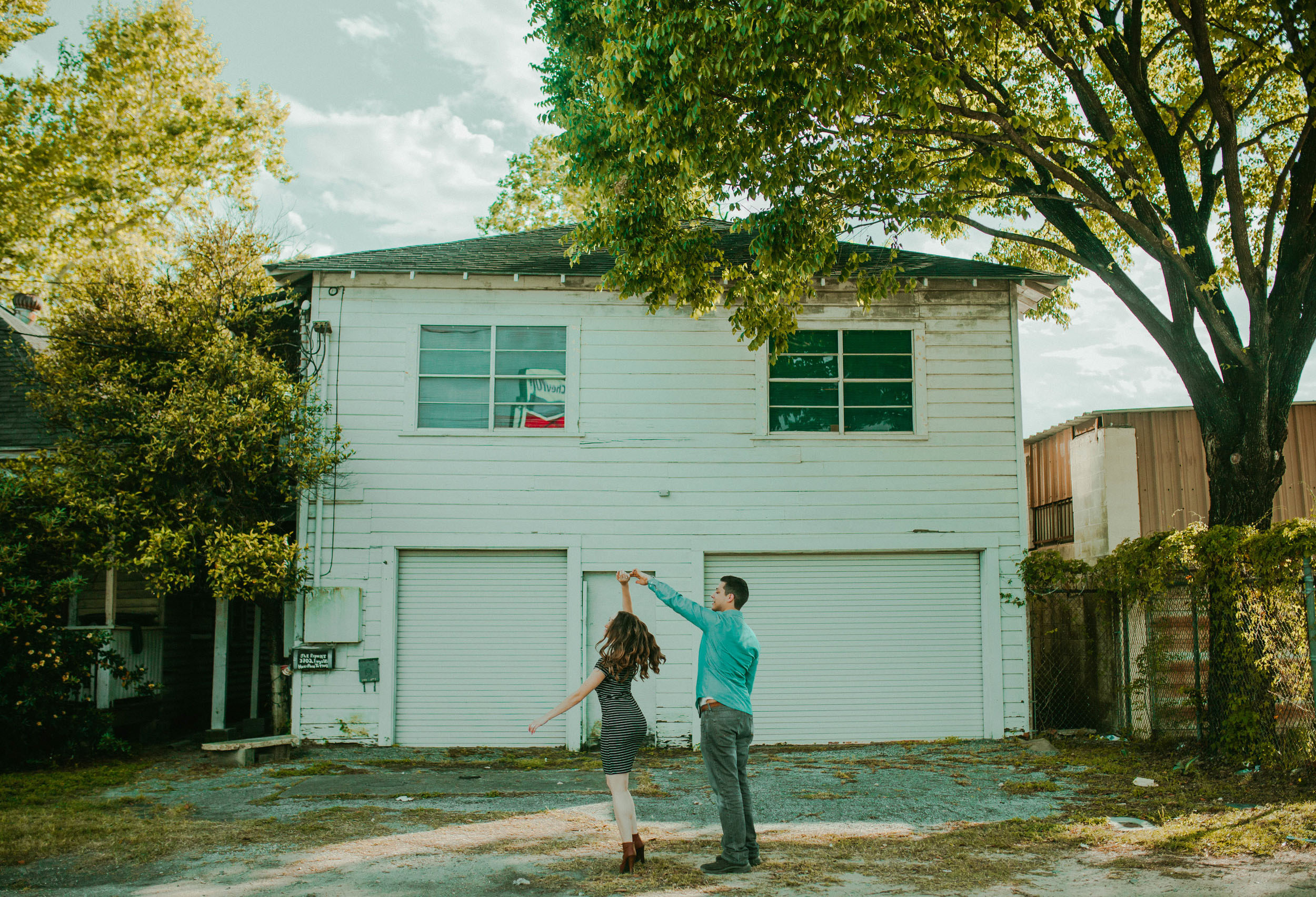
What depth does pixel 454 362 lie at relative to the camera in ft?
39.3

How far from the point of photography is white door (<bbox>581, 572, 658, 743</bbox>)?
11.5 meters

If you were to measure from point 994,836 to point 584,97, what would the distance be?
13.2m

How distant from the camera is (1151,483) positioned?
45.8ft

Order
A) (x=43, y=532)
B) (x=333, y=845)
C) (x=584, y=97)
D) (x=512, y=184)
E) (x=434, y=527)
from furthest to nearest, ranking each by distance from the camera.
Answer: (x=512, y=184), (x=584, y=97), (x=434, y=527), (x=43, y=532), (x=333, y=845)

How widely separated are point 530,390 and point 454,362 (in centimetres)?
101

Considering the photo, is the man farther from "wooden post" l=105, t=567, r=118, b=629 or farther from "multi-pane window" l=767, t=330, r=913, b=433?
"wooden post" l=105, t=567, r=118, b=629

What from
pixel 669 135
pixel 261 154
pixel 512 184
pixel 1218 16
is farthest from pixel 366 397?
pixel 261 154

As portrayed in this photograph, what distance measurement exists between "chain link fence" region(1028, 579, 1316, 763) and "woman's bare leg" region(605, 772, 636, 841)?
5804 millimetres

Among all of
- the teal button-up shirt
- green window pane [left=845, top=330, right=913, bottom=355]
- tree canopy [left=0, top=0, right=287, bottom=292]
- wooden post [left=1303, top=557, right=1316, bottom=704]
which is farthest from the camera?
tree canopy [left=0, top=0, right=287, bottom=292]

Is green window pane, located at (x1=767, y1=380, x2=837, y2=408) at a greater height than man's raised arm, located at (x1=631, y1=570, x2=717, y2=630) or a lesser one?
greater

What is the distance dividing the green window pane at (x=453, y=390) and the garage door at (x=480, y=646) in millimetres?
1901

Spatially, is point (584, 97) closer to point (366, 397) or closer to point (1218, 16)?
point (366, 397)

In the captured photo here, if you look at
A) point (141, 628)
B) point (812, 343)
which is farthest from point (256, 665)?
point (812, 343)

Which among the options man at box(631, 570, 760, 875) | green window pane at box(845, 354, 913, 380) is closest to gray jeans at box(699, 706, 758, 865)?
man at box(631, 570, 760, 875)
